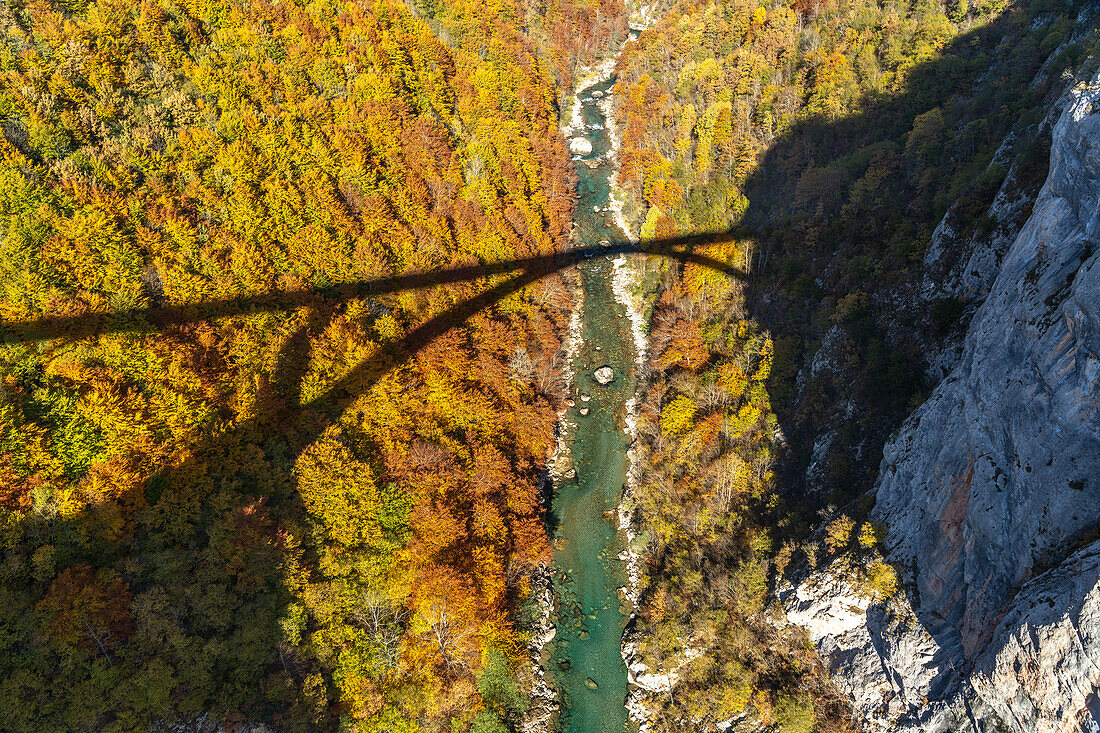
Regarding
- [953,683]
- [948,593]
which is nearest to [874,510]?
[948,593]

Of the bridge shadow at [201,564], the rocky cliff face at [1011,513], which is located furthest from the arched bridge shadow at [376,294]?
the rocky cliff face at [1011,513]

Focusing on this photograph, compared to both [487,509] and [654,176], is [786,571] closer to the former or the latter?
[487,509]

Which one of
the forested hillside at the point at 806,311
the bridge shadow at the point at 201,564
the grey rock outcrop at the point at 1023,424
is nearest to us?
the grey rock outcrop at the point at 1023,424

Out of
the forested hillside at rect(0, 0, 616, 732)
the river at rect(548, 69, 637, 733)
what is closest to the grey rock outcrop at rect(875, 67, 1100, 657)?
the river at rect(548, 69, 637, 733)

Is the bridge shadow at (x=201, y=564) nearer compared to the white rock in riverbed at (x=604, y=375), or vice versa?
the bridge shadow at (x=201, y=564)

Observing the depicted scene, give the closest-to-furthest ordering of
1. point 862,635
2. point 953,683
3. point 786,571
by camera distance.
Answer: point 953,683 < point 862,635 < point 786,571

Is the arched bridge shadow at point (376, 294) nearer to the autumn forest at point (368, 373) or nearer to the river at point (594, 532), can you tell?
the autumn forest at point (368, 373)

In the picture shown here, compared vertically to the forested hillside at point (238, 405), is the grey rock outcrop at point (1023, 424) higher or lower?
lower

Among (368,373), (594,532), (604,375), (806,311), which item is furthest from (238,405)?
(806,311)
